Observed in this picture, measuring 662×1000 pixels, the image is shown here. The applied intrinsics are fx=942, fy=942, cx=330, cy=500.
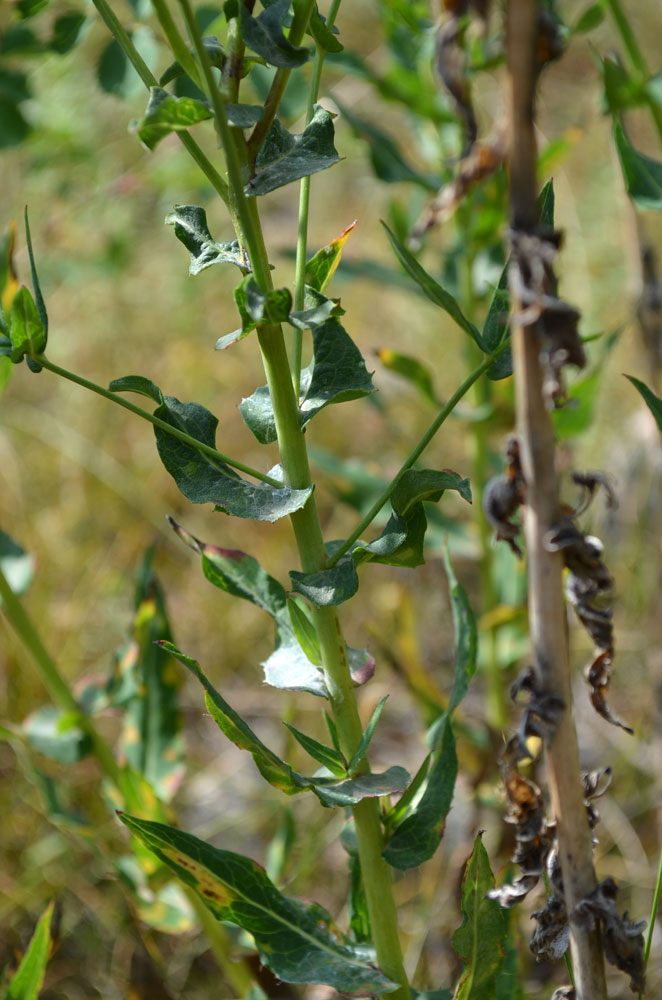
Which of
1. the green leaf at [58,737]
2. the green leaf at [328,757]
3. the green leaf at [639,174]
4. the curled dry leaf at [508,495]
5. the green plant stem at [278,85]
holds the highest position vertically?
the green plant stem at [278,85]

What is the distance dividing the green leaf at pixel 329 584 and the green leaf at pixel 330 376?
0.36ft

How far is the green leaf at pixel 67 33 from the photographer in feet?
3.74

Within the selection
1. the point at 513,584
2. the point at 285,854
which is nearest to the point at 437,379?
the point at 513,584

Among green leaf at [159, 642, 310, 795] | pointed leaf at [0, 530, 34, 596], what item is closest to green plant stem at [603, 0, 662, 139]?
green leaf at [159, 642, 310, 795]

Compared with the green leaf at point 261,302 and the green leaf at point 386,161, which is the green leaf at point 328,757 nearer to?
the green leaf at point 261,302

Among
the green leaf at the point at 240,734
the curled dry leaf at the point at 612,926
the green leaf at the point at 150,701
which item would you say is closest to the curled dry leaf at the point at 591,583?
the curled dry leaf at the point at 612,926

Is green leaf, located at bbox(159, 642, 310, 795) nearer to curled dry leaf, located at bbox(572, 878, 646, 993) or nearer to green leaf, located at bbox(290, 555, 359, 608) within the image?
green leaf, located at bbox(290, 555, 359, 608)

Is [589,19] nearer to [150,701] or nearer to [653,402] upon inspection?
[653,402]

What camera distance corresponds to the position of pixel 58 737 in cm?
119

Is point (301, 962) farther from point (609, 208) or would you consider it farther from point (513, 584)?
point (609, 208)

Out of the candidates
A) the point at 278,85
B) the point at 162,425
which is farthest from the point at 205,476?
the point at 278,85

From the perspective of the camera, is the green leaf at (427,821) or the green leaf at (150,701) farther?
the green leaf at (150,701)

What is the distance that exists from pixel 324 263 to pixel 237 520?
166 cm

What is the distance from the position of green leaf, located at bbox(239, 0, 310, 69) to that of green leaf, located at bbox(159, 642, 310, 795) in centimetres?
38
